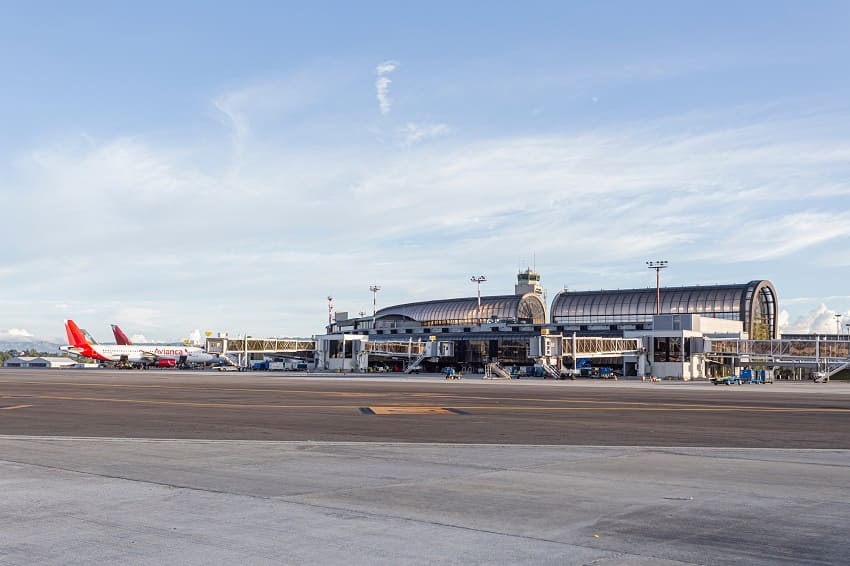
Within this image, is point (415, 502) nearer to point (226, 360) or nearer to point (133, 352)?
point (226, 360)

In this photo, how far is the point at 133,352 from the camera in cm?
14775

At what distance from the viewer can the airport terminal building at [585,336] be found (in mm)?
110250

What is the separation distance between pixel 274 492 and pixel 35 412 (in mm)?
22558

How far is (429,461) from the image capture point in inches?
663

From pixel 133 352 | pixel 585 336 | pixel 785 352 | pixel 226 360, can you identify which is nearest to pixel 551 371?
pixel 585 336

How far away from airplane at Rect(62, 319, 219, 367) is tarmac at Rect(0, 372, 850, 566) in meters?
135

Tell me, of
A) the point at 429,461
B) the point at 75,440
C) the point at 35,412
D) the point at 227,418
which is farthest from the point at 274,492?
the point at 35,412

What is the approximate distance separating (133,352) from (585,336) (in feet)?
284

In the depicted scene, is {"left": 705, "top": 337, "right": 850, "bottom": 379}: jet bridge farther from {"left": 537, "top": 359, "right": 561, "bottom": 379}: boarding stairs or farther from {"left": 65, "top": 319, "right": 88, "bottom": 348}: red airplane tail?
{"left": 65, "top": 319, "right": 88, "bottom": 348}: red airplane tail

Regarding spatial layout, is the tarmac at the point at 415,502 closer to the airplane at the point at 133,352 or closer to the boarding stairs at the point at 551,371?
the boarding stairs at the point at 551,371

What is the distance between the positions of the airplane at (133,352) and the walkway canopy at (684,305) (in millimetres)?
87025

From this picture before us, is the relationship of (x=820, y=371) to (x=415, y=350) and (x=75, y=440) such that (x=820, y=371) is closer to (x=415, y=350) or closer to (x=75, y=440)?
(x=415, y=350)

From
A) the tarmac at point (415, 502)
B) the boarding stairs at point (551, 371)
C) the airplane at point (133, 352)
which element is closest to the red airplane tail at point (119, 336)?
the airplane at point (133, 352)

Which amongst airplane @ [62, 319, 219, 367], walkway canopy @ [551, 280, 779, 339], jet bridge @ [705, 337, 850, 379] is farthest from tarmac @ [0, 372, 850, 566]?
walkway canopy @ [551, 280, 779, 339]
